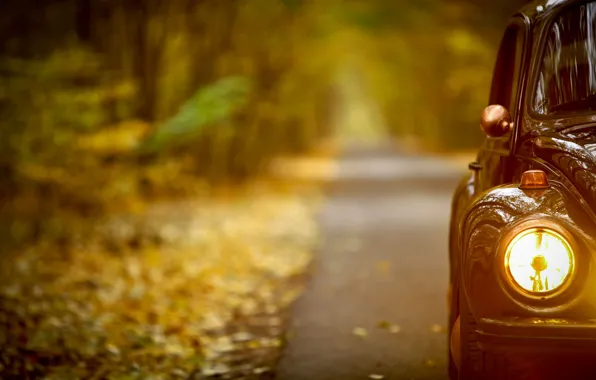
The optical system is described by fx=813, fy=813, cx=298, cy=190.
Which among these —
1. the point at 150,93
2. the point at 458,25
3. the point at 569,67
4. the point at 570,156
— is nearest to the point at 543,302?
the point at 570,156

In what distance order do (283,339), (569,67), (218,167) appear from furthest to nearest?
(218,167)
(283,339)
(569,67)

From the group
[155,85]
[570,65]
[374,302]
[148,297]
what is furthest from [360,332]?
[155,85]

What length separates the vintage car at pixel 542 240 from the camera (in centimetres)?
321

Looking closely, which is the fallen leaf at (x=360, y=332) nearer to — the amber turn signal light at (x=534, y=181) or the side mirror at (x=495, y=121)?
the side mirror at (x=495, y=121)

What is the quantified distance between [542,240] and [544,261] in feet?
0.28

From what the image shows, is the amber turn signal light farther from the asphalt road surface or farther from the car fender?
the asphalt road surface

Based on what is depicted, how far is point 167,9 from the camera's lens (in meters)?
13.9

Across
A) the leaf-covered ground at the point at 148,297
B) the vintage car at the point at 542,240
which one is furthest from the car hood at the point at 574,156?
the leaf-covered ground at the point at 148,297

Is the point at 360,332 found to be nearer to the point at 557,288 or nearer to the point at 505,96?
the point at 505,96

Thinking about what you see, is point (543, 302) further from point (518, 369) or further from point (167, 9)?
point (167, 9)

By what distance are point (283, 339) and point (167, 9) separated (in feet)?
29.9

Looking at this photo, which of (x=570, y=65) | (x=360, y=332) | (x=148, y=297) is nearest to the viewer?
(x=570, y=65)

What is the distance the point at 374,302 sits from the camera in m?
7.40

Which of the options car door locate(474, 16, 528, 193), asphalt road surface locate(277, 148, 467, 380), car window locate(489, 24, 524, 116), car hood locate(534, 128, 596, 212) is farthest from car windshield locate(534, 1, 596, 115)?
asphalt road surface locate(277, 148, 467, 380)
